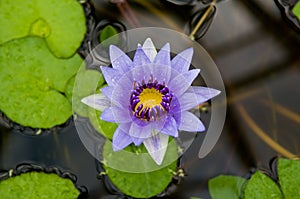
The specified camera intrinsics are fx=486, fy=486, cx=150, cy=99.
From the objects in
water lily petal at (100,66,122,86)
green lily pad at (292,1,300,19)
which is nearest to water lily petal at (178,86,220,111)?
water lily petal at (100,66,122,86)

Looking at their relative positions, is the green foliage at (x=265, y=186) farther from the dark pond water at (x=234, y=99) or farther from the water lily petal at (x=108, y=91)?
the water lily petal at (x=108, y=91)

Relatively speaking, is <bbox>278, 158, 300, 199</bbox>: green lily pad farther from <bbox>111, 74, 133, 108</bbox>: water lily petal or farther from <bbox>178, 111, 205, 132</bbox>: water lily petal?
<bbox>111, 74, 133, 108</bbox>: water lily petal

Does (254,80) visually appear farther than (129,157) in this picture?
Yes

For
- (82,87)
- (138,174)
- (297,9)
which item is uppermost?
(297,9)

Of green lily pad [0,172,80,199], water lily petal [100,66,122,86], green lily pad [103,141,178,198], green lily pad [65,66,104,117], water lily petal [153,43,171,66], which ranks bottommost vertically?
green lily pad [0,172,80,199]

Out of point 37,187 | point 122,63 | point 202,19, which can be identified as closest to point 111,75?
point 122,63

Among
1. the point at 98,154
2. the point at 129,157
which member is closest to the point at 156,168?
the point at 129,157

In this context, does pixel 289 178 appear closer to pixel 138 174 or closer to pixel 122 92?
pixel 138 174

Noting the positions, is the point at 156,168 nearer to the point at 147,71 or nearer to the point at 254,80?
the point at 147,71
